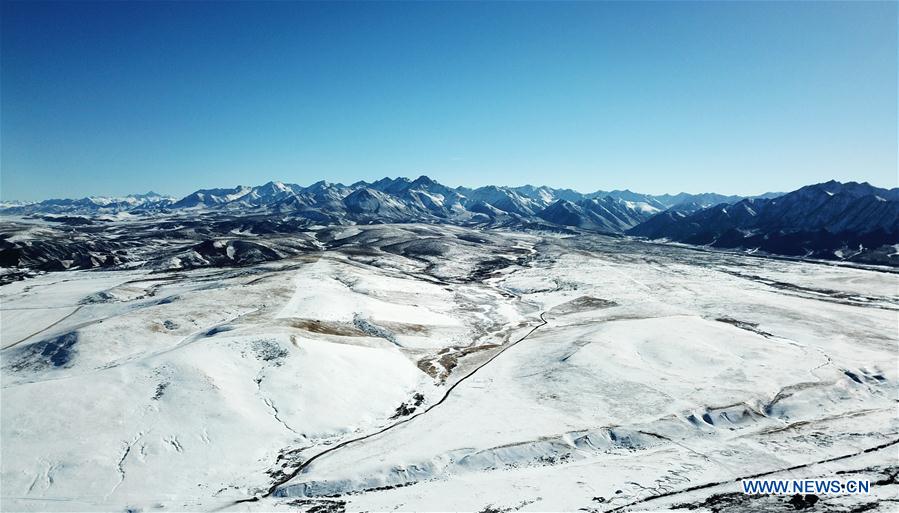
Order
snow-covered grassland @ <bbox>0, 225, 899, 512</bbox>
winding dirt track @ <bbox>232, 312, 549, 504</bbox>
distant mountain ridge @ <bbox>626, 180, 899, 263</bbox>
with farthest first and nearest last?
distant mountain ridge @ <bbox>626, 180, 899, 263</bbox> → winding dirt track @ <bbox>232, 312, 549, 504</bbox> → snow-covered grassland @ <bbox>0, 225, 899, 512</bbox>

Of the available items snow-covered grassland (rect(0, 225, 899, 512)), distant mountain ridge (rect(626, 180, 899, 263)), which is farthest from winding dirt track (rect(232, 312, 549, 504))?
distant mountain ridge (rect(626, 180, 899, 263))

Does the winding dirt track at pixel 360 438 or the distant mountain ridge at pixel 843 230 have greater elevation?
the distant mountain ridge at pixel 843 230

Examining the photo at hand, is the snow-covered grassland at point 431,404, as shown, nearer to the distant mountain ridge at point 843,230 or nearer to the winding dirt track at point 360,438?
the winding dirt track at point 360,438

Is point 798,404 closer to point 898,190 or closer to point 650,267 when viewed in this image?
point 650,267

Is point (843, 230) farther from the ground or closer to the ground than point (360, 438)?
farther from the ground

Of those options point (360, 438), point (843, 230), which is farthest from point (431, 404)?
point (843, 230)

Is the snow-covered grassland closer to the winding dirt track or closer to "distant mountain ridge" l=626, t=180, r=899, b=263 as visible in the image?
the winding dirt track

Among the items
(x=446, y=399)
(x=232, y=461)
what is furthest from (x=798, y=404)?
(x=232, y=461)

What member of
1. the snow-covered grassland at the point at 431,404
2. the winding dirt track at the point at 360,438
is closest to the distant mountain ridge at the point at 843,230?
the snow-covered grassland at the point at 431,404

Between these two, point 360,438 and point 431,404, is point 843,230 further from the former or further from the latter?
point 360,438
